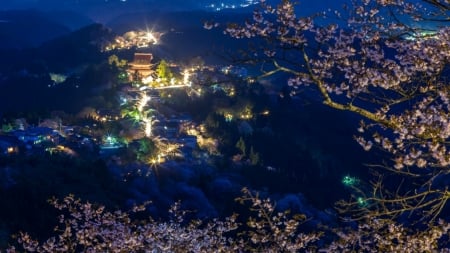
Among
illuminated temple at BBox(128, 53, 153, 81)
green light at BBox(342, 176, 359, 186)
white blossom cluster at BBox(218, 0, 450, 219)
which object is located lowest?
green light at BBox(342, 176, 359, 186)

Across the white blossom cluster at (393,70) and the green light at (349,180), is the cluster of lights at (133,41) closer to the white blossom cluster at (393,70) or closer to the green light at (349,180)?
the green light at (349,180)

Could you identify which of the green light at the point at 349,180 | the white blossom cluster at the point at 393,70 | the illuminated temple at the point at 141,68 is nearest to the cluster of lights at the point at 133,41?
the illuminated temple at the point at 141,68

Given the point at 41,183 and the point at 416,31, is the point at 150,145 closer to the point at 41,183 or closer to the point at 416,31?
the point at 41,183

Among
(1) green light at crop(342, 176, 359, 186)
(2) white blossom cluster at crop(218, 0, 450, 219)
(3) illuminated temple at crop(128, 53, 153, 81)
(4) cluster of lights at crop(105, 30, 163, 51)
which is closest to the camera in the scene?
(2) white blossom cluster at crop(218, 0, 450, 219)

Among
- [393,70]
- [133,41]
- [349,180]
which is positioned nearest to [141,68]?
[133,41]

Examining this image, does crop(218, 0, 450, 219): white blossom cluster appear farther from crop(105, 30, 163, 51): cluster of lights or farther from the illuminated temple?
crop(105, 30, 163, 51): cluster of lights

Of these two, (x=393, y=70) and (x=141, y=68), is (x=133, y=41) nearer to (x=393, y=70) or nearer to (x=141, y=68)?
(x=141, y=68)

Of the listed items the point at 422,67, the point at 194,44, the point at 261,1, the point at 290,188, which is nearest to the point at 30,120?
the point at 290,188

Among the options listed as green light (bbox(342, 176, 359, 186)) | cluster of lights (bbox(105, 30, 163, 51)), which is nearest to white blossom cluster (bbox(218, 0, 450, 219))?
green light (bbox(342, 176, 359, 186))

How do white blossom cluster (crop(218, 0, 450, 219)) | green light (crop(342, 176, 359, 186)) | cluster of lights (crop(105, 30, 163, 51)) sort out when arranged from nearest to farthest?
1. white blossom cluster (crop(218, 0, 450, 219))
2. green light (crop(342, 176, 359, 186))
3. cluster of lights (crop(105, 30, 163, 51))
